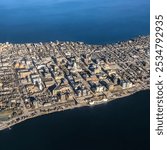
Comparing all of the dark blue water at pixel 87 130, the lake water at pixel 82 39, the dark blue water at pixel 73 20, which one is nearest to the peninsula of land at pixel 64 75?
the dark blue water at pixel 87 130

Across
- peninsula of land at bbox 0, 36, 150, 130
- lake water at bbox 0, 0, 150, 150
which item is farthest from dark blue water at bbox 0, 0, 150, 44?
peninsula of land at bbox 0, 36, 150, 130

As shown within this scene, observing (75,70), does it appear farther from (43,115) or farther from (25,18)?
(25,18)

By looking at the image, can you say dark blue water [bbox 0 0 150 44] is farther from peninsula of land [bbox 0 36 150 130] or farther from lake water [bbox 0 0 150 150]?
peninsula of land [bbox 0 36 150 130]

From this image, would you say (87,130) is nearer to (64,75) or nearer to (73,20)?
(64,75)

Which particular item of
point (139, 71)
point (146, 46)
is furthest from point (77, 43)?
point (139, 71)

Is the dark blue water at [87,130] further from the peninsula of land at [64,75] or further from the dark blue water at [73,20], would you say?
the dark blue water at [73,20]
